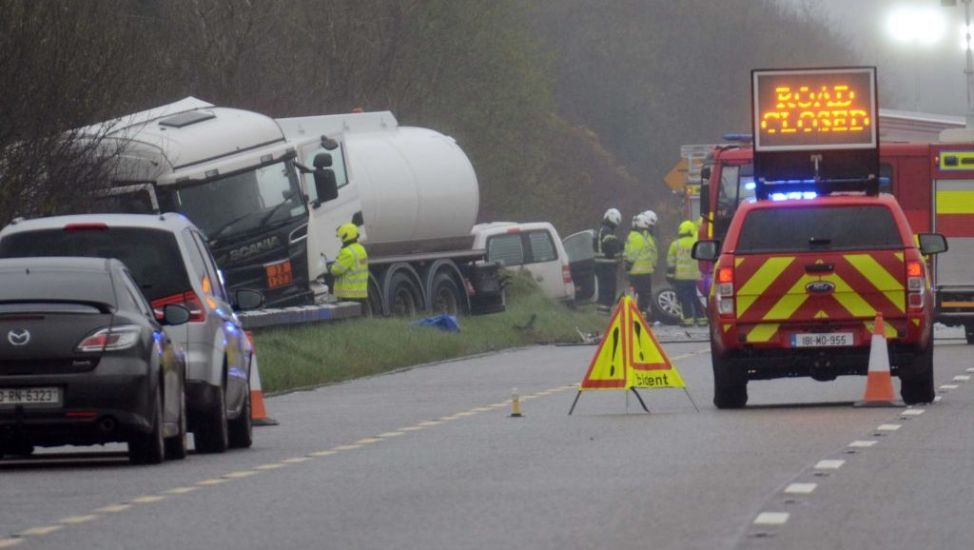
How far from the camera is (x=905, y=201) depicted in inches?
Result: 1350

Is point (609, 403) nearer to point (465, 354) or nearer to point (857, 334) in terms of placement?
point (857, 334)

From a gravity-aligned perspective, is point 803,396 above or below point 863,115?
below

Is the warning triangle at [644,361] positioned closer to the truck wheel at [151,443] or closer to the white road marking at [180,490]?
the truck wheel at [151,443]

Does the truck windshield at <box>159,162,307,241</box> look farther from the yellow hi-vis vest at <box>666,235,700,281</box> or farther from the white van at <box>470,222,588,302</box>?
the white van at <box>470,222,588,302</box>

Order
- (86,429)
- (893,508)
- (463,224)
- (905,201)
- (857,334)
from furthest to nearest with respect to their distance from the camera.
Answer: (463,224)
(905,201)
(857,334)
(86,429)
(893,508)

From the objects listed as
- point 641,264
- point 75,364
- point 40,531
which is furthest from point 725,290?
point 641,264

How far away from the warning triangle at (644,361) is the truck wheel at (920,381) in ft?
6.24

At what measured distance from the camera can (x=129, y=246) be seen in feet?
57.9

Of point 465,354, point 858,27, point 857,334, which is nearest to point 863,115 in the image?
point 857,334

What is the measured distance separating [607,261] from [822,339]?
25518mm

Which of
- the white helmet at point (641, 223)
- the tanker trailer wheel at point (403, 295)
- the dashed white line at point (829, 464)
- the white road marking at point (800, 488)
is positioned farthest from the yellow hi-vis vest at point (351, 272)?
the white road marking at point (800, 488)

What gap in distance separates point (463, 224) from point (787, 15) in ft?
236

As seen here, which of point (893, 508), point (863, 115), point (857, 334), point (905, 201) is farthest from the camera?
point (905, 201)

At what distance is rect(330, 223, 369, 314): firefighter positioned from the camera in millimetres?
34031
